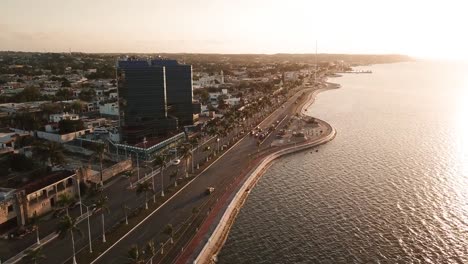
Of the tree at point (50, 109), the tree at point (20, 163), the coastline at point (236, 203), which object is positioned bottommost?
the coastline at point (236, 203)

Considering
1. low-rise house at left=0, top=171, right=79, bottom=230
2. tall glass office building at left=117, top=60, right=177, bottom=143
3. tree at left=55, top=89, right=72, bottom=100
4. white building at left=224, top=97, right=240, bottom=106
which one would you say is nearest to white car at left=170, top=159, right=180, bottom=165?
tall glass office building at left=117, top=60, right=177, bottom=143

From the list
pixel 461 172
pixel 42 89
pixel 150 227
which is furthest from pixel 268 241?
pixel 42 89

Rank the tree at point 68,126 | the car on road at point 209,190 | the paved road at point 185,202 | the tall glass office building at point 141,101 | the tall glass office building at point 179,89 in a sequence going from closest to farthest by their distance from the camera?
the paved road at point 185,202
the car on road at point 209,190
the tall glass office building at point 141,101
the tree at point 68,126
the tall glass office building at point 179,89

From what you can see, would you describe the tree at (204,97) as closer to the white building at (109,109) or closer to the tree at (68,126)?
the white building at (109,109)

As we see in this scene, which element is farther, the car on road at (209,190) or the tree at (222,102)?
the tree at (222,102)

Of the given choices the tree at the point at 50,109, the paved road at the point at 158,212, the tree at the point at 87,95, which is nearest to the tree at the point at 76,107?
the tree at the point at 50,109

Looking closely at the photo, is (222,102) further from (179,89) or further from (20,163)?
(20,163)

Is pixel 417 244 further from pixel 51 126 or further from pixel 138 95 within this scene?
pixel 51 126

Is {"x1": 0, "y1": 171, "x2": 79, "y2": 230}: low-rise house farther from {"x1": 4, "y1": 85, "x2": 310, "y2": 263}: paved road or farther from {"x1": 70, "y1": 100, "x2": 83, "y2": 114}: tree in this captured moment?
{"x1": 70, "y1": 100, "x2": 83, "y2": 114}: tree
